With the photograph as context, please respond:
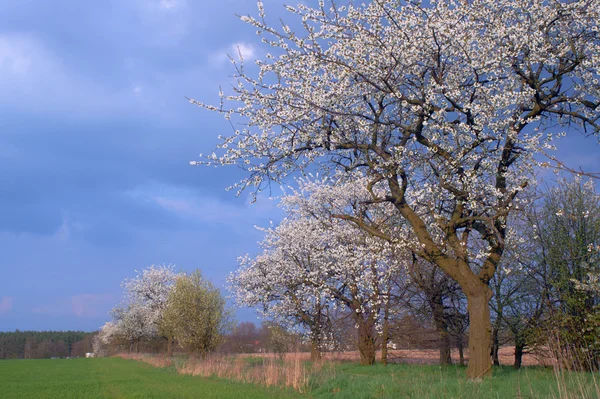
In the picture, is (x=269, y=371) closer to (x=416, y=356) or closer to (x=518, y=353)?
(x=518, y=353)

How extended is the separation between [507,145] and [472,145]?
1.02 m

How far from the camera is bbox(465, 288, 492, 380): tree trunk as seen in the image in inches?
477

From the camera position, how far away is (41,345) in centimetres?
13075

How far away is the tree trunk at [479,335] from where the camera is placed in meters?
12.1

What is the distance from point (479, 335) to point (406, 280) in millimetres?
9899

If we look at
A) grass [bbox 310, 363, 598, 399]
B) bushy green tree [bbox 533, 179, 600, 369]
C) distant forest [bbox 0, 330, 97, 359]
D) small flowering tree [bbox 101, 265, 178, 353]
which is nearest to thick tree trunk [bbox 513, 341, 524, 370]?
bushy green tree [bbox 533, 179, 600, 369]

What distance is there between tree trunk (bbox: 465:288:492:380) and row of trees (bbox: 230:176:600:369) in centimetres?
150

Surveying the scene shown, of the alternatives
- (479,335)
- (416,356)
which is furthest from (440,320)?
(479,335)

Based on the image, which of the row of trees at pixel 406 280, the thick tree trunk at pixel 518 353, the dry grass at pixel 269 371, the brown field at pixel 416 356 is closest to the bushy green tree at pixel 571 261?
the row of trees at pixel 406 280

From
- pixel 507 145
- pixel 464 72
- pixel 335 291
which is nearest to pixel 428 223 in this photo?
pixel 507 145

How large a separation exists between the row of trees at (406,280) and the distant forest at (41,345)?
11805 centimetres

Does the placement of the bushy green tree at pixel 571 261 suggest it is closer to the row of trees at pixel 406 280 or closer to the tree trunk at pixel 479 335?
the row of trees at pixel 406 280

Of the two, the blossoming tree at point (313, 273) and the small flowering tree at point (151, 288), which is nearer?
the blossoming tree at point (313, 273)

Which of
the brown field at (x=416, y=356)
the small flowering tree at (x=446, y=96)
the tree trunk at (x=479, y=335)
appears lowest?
the brown field at (x=416, y=356)
